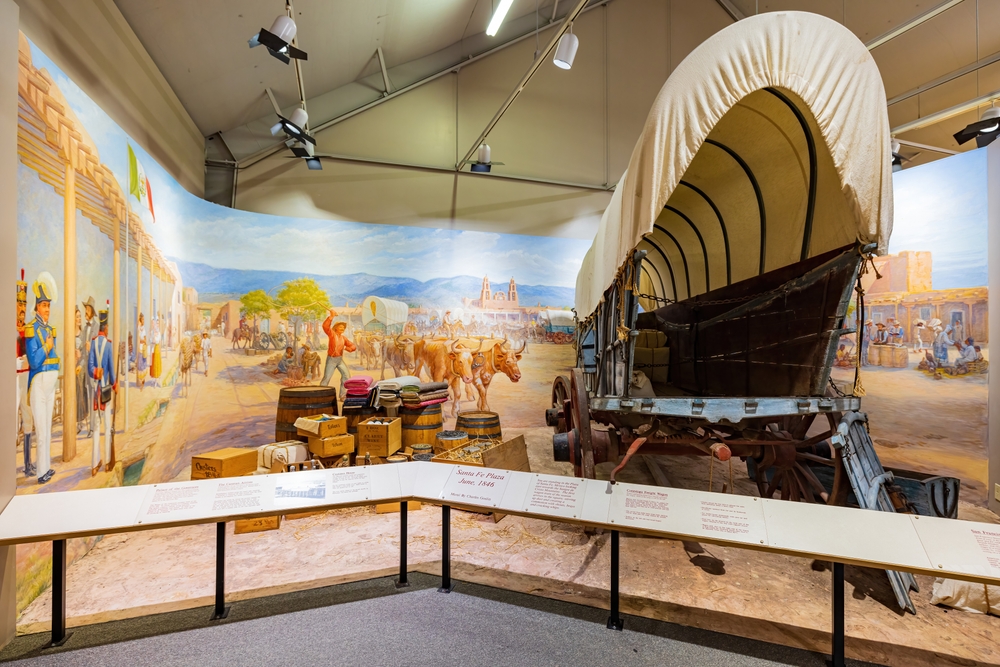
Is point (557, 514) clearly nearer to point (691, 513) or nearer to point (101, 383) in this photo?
point (691, 513)

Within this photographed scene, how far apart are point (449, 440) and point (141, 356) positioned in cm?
317

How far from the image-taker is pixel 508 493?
8.57 ft

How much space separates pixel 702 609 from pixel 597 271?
2.58 meters

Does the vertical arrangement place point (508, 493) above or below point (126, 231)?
below

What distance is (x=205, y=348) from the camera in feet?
19.3

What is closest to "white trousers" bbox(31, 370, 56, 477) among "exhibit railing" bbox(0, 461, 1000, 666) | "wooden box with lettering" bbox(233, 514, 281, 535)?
"exhibit railing" bbox(0, 461, 1000, 666)

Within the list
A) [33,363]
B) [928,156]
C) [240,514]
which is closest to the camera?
[240,514]

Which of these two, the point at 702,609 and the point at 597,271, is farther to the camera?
the point at 597,271

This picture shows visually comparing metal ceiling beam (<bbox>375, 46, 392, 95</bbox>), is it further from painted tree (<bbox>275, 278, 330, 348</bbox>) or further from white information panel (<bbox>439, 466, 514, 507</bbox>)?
white information panel (<bbox>439, 466, 514, 507</bbox>)

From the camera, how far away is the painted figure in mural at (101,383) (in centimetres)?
348

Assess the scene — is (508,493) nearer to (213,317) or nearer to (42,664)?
(42,664)

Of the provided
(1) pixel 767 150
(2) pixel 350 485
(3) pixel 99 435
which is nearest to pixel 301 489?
(2) pixel 350 485

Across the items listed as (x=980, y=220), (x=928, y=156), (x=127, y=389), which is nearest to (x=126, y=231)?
(x=127, y=389)

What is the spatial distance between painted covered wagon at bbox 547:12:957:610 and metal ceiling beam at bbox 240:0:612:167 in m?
5.17
